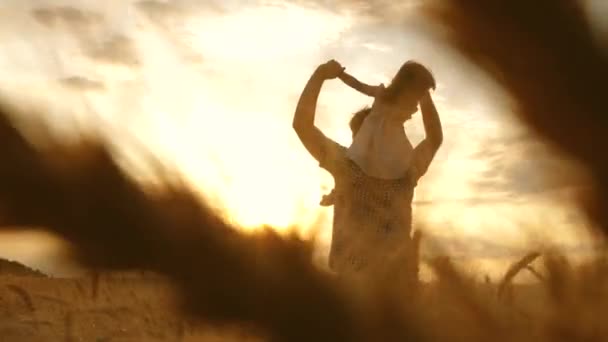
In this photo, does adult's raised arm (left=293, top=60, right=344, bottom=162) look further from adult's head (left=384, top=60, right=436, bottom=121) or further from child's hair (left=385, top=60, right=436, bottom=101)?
child's hair (left=385, top=60, right=436, bottom=101)

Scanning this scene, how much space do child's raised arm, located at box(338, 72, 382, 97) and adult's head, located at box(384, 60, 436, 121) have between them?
110 millimetres

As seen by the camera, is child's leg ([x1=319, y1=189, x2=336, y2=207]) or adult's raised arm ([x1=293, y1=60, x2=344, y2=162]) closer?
child's leg ([x1=319, y1=189, x2=336, y2=207])

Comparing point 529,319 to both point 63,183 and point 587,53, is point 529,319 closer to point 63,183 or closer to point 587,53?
point 587,53

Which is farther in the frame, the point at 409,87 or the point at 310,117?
the point at 310,117

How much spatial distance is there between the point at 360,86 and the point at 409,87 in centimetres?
46

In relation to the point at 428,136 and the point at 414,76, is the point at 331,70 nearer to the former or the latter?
the point at 428,136

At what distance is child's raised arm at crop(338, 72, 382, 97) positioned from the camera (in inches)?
100

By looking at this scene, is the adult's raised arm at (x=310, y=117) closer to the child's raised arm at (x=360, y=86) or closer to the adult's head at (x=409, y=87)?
the child's raised arm at (x=360, y=86)

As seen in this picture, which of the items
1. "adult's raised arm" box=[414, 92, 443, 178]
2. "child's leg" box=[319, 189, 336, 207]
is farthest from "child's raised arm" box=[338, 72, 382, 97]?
"child's leg" box=[319, 189, 336, 207]

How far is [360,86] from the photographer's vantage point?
2545 millimetres

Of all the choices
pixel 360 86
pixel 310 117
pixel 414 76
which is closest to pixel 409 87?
pixel 414 76

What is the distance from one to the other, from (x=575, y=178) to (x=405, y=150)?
1.26 meters

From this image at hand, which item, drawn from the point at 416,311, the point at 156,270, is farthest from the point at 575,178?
the point at 156,270

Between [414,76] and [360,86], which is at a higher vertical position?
[360,86]
